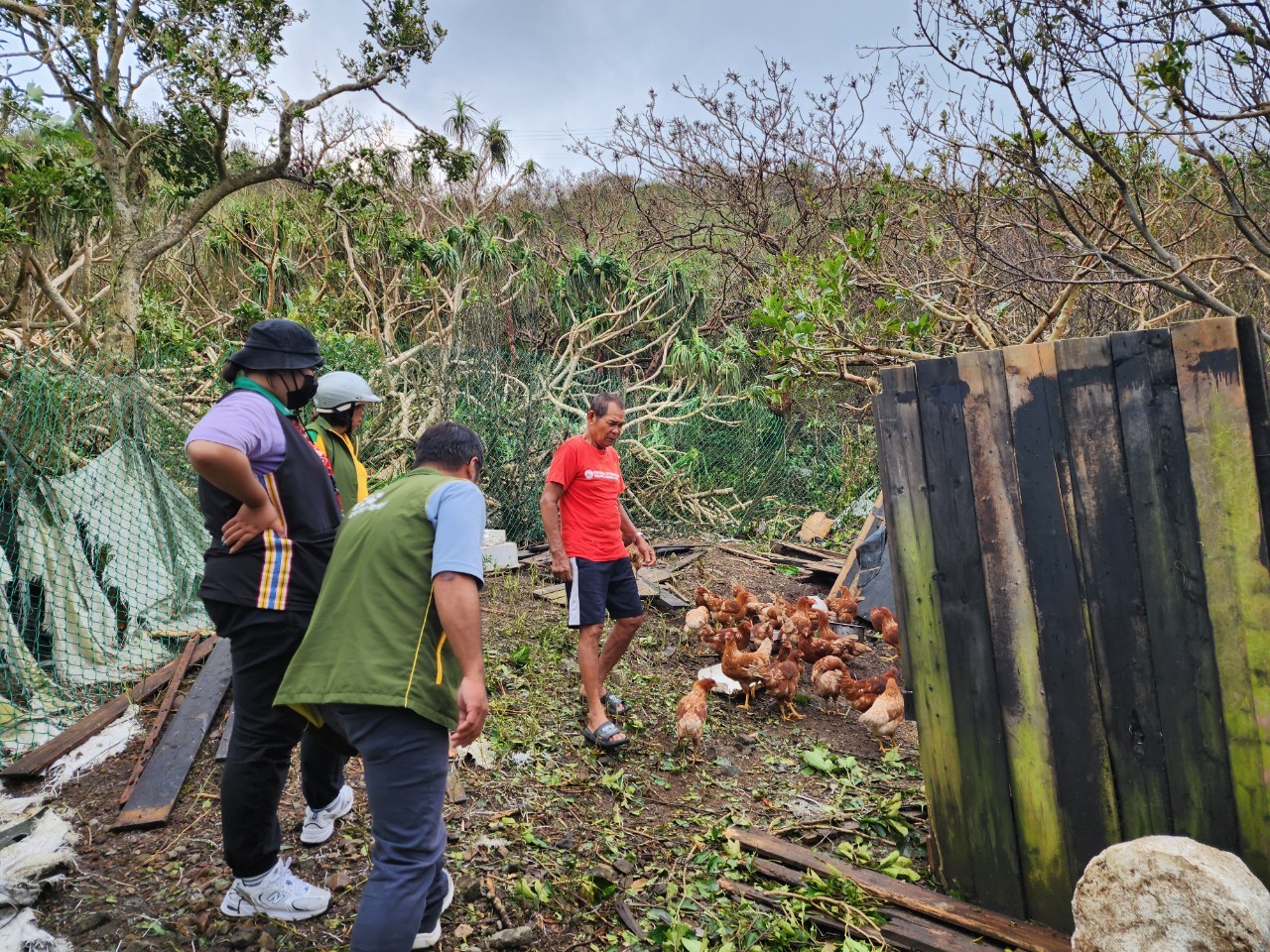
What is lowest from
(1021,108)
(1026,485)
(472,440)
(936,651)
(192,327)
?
(936,651)

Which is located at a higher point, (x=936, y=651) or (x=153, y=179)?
(x=153, y=179)

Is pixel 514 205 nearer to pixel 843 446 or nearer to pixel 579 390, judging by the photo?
pixel 579 390

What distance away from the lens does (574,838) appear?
153 inches

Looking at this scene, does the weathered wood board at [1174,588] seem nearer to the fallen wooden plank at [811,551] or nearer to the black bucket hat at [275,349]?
the black bucket hat at [275,349]

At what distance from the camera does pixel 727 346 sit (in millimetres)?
13648

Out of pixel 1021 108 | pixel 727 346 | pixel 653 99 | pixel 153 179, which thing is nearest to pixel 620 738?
pixel 1021 108

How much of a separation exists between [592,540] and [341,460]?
1540 millimetres

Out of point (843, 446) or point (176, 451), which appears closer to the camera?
point (176, 451)

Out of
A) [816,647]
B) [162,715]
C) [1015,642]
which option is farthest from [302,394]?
[816,647]

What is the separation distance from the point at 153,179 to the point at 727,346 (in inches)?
390

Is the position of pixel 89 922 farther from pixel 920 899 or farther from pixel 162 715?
pixel 920 899

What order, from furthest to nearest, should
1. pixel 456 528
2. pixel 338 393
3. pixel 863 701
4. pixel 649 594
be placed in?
pixel 649 594 → pixel 863 701 → pixel 338 393 → pixel 456 528

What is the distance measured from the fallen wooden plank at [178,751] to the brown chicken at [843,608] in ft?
16.8

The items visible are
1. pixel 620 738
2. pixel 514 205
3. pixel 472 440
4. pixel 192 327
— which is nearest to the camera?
pixel 472 440
